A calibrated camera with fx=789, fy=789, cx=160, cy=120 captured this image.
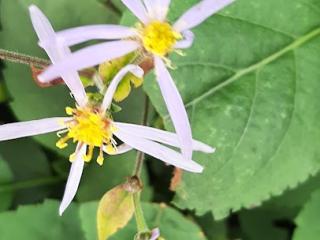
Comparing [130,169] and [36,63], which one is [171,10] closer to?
[36,63]

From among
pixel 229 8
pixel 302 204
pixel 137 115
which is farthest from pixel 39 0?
pixel 302 204

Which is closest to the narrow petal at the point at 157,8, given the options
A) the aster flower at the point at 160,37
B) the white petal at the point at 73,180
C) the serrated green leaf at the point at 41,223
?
the aster flower at the point at 160,37

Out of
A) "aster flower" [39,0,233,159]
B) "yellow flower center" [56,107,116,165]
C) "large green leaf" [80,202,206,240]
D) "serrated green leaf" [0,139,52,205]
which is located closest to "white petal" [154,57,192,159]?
"aster flower" [39,0,233,159]

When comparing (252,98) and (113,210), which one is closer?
(113,210)

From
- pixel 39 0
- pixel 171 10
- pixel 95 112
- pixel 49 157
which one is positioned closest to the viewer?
pixel 95 112

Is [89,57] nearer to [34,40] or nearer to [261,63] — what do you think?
[261,63]

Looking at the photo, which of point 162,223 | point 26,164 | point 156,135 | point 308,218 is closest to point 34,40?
point 26,164
